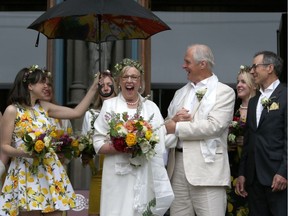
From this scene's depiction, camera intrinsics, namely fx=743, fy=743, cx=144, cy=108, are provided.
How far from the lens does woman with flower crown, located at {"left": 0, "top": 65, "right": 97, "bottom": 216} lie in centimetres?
638

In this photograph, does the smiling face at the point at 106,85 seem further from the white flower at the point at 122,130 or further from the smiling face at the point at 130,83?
the white flower at the point at 122,130

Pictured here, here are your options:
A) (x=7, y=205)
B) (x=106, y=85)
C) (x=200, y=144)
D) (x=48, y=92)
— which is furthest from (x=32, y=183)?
(x=200, y=144)

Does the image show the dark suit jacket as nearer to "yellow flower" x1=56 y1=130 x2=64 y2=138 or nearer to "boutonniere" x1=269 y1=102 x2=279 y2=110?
"boutonniere" x1=269 y1=102 x2=279 y2=110

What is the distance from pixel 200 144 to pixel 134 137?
2.44ft

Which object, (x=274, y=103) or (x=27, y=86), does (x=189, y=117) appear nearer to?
(x=274, y=103)

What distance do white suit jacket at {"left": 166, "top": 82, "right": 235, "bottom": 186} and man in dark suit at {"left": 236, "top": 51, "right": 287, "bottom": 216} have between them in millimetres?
190

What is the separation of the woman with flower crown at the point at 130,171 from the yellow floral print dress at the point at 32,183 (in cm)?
40

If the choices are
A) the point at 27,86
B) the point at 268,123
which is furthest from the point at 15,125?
the point at 268,123

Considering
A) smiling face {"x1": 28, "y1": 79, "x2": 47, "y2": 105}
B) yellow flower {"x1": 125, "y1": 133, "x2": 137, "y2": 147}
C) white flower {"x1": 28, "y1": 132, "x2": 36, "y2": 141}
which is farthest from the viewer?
smiling face {"x1": 28, "y1": 79, "x2": 47, "y2": 105}

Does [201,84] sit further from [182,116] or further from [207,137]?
[207,137]

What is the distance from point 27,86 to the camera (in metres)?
6.62

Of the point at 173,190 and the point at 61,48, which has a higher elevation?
the point at 61,48

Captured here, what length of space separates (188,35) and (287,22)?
1.19 meters

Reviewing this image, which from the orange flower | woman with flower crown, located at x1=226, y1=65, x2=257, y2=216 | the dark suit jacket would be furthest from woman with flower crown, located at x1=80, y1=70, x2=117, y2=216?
the dark suit jacket
